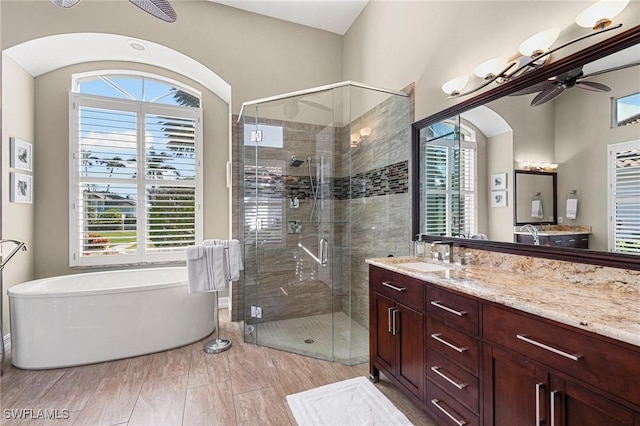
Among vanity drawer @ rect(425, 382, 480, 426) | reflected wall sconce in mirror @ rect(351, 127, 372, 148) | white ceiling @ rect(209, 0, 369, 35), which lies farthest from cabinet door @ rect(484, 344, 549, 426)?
white ceiling @ rect(209, 0, 369, 35)

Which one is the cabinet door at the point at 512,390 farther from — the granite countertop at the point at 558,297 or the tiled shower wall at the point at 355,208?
the tiled shower wall at the point at 355,208

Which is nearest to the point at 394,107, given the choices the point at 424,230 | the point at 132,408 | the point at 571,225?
the point at 424,230

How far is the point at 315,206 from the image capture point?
3.40 meters

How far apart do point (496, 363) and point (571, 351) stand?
35 cm

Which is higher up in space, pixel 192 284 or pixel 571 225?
pixel 571 225

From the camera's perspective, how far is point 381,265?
2.16 metres

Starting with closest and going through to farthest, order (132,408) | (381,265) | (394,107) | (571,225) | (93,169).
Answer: (571,225) → (132,408) → (381,265) → (394,107) → (93,169)

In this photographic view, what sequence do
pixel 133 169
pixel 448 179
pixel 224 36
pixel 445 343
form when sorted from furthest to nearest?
1. pixel 133 169
2. pixel 224 36
3. pixel 448 179
4. pixel 445 343

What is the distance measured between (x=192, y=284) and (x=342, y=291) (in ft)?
4.96

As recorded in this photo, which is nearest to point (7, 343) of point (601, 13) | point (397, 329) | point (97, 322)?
point (97, 322)

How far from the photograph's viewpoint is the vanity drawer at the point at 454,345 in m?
1.45

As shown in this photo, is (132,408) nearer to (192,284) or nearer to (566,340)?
(192,284)

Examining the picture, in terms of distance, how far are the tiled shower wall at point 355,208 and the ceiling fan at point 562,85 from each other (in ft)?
3.93

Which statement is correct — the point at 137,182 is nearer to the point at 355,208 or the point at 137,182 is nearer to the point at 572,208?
the point at 355,208
